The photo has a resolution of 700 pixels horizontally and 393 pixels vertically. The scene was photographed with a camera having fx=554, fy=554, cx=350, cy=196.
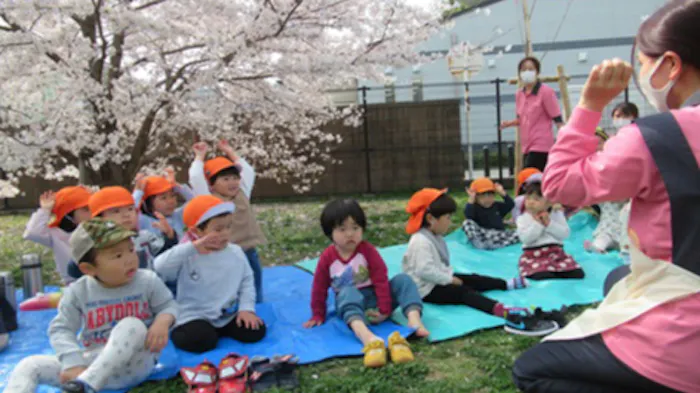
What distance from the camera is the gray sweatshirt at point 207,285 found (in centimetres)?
355

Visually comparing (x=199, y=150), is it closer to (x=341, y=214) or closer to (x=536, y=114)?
(x=341, y=214)

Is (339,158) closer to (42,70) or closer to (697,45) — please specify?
(42,70)

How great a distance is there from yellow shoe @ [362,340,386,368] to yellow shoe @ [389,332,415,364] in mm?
56

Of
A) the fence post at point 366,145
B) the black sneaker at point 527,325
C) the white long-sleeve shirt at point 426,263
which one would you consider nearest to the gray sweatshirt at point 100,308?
the white long-sleeve shirt at point 426,263

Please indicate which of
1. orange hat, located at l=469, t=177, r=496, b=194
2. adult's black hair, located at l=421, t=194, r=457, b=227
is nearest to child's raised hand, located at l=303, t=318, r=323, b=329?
adult's black hair, located at l=421, t=194, r=457, b=227

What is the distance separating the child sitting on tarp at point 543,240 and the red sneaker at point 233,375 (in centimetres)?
276

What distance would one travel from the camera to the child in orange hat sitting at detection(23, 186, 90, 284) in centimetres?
423

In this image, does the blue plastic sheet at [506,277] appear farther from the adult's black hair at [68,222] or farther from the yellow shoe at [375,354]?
the adult's black hair at [68,222]

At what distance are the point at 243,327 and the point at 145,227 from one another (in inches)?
56.2

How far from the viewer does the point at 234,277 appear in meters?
3.65

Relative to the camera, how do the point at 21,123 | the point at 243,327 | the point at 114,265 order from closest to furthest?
the point at 114,265 < the point at 243,327 < the point at 21,123

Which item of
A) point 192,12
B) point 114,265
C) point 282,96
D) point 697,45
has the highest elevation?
point 192,12

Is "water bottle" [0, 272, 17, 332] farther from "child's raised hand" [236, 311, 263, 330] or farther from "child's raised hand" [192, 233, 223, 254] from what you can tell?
"child's raised hand" [236, 311, 263, 330]

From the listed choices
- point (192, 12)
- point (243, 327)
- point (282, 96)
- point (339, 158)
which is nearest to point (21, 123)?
point (192, 12)
